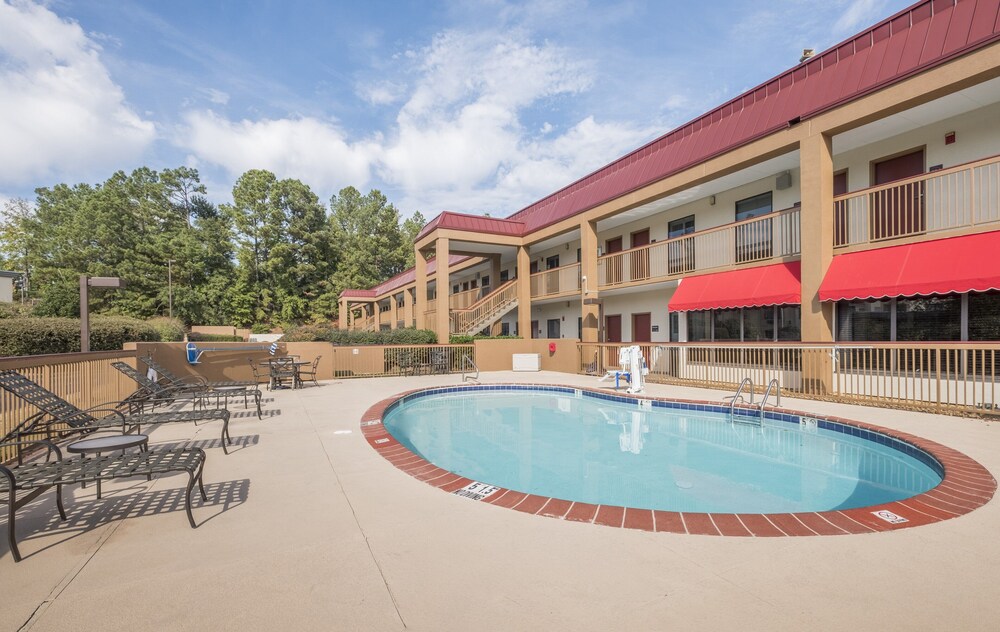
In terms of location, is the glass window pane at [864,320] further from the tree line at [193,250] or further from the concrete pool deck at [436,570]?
the tree line at [193,250]


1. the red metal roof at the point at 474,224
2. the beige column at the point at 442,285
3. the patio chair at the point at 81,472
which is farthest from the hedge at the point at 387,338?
the patio chair at the point at 81,472

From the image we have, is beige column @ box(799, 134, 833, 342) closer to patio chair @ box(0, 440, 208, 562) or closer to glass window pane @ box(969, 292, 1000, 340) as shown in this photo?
glass window pane @ box(969, 292, 1000, 340)

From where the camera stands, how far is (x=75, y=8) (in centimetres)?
1155

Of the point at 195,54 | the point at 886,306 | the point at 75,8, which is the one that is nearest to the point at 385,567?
the point at 886,306

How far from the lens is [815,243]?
10.0 meters

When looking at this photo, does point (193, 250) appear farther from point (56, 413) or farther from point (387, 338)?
point (56, 413)

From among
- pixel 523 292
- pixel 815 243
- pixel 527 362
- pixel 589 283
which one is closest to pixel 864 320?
pixel 815 243

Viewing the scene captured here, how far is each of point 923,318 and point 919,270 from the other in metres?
1.86

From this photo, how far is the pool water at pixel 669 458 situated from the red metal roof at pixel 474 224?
10.5 meters

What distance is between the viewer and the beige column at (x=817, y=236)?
9.89 meters

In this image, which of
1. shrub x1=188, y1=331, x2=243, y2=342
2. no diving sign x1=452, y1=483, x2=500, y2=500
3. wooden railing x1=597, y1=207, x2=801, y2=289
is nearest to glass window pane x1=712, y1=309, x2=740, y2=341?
wooden railing x1=597, y1=207, x2=801, y2=289

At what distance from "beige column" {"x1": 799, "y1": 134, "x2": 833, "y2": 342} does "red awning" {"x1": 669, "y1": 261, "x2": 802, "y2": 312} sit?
52cm

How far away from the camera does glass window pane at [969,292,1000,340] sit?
860cm

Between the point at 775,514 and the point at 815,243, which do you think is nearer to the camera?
the point at 775,514
